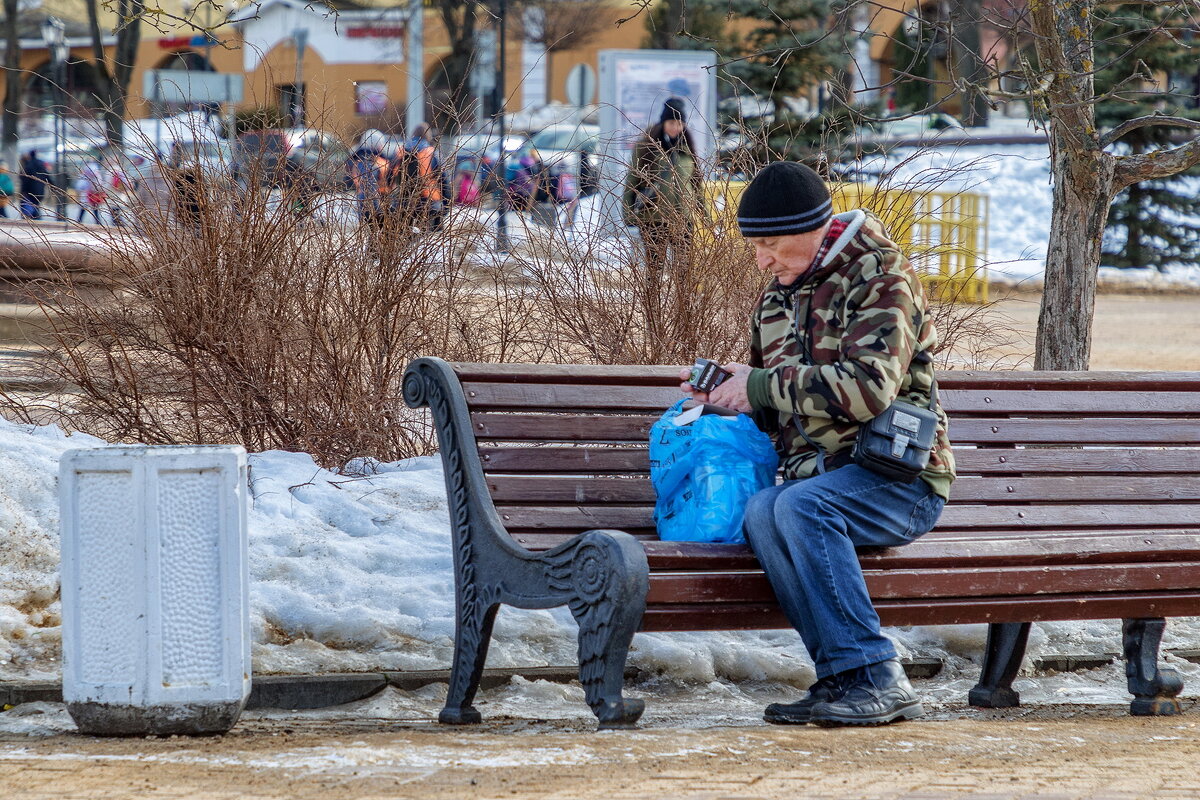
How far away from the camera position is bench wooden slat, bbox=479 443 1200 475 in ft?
13.9

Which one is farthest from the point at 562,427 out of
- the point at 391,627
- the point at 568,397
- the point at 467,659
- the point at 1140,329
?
the point at 1140,329

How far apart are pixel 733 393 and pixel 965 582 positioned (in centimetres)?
78

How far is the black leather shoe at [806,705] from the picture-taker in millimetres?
3904

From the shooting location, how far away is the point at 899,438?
383 centimetres

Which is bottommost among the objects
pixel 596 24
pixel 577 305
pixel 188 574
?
pixel 188 574

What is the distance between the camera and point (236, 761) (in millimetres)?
3529

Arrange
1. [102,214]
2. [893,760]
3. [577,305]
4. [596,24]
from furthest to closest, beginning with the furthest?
[596,24] → [577,305] → [102,214] → [893,760]

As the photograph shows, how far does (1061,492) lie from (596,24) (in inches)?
1406

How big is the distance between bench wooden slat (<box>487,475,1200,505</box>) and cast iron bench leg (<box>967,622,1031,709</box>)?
0.39 meters

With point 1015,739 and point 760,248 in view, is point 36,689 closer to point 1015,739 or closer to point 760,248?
point 760,248

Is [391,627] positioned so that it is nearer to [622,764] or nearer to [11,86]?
[622,764]

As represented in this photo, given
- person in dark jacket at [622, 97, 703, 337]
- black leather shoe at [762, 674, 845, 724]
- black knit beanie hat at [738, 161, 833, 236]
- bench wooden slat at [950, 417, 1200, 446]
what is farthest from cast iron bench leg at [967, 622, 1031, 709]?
person in dark jacket at [622, 97, 703, 337]

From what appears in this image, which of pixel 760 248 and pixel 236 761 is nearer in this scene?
pixel 236 761

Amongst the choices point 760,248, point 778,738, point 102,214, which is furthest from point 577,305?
point 778,738
